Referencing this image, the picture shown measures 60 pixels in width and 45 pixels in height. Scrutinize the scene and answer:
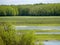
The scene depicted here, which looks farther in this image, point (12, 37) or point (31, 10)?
point (31, 10)

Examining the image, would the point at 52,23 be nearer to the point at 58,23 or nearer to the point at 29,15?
the point at 58,23

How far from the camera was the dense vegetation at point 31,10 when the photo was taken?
2.48 m

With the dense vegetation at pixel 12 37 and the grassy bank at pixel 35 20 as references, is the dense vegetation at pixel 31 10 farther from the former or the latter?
the dense vegetation at pixel 12 37

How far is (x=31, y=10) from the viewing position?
8.20ft

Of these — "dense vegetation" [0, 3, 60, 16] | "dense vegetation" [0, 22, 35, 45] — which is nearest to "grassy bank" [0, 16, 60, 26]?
"dense vegetation" [0, 3, 60, 16]

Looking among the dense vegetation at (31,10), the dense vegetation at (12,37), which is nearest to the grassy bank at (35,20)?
the dense vegetation at (31,10)

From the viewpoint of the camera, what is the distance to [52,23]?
2.48 m

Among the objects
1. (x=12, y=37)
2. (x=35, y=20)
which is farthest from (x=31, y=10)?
(x=12, y=37)

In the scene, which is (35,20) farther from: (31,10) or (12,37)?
(12,37)

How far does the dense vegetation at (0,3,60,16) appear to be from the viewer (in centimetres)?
248

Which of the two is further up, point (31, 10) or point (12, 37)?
point (31, 10)

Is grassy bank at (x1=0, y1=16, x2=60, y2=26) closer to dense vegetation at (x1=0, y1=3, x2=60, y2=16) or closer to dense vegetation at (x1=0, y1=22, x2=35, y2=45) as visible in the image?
dense vegetation at (x1=0, y1=3, x2=60, y2=16)

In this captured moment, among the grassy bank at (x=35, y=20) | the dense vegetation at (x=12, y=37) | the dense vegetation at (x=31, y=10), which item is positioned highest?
the dense vegetation at (x=31, y=10)

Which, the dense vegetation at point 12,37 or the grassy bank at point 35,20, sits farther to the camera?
the grassy bank at point 35,20
